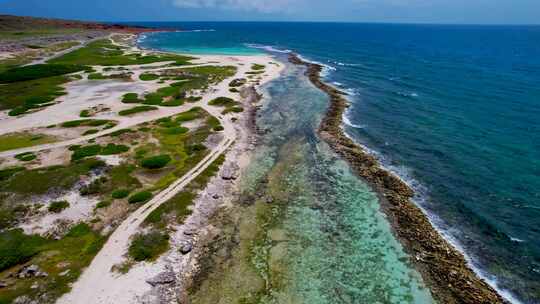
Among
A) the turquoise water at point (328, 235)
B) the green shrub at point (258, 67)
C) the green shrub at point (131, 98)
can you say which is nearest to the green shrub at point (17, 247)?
the turquoise water at point (328, 235)

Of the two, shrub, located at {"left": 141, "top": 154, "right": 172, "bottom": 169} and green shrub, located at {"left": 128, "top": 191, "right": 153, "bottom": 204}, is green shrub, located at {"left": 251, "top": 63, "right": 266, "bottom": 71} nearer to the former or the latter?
shrub, located at {"left": 141, "top": 154, "right": 172, "bottom": 169}

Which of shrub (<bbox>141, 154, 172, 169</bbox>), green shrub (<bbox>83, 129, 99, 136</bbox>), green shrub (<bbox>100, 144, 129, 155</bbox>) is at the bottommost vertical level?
shrub (<bbox>141, 154, 172, 169</bbox>)

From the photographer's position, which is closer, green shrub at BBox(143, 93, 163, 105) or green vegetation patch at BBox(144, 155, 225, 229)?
green vegetation patch at BBox(144, 155, 225, 229)

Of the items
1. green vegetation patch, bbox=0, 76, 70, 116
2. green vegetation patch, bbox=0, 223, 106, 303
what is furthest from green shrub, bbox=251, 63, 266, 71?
green vegetation patch, bbox=0, 223, 106, 303

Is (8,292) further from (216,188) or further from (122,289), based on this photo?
(216,188)

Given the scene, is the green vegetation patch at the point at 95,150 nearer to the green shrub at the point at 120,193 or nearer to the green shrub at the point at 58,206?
Answer: the green shrub at the point at 120,193

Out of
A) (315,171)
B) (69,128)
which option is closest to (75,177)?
(69,128)

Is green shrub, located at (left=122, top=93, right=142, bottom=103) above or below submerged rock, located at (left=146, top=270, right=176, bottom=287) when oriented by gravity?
above
